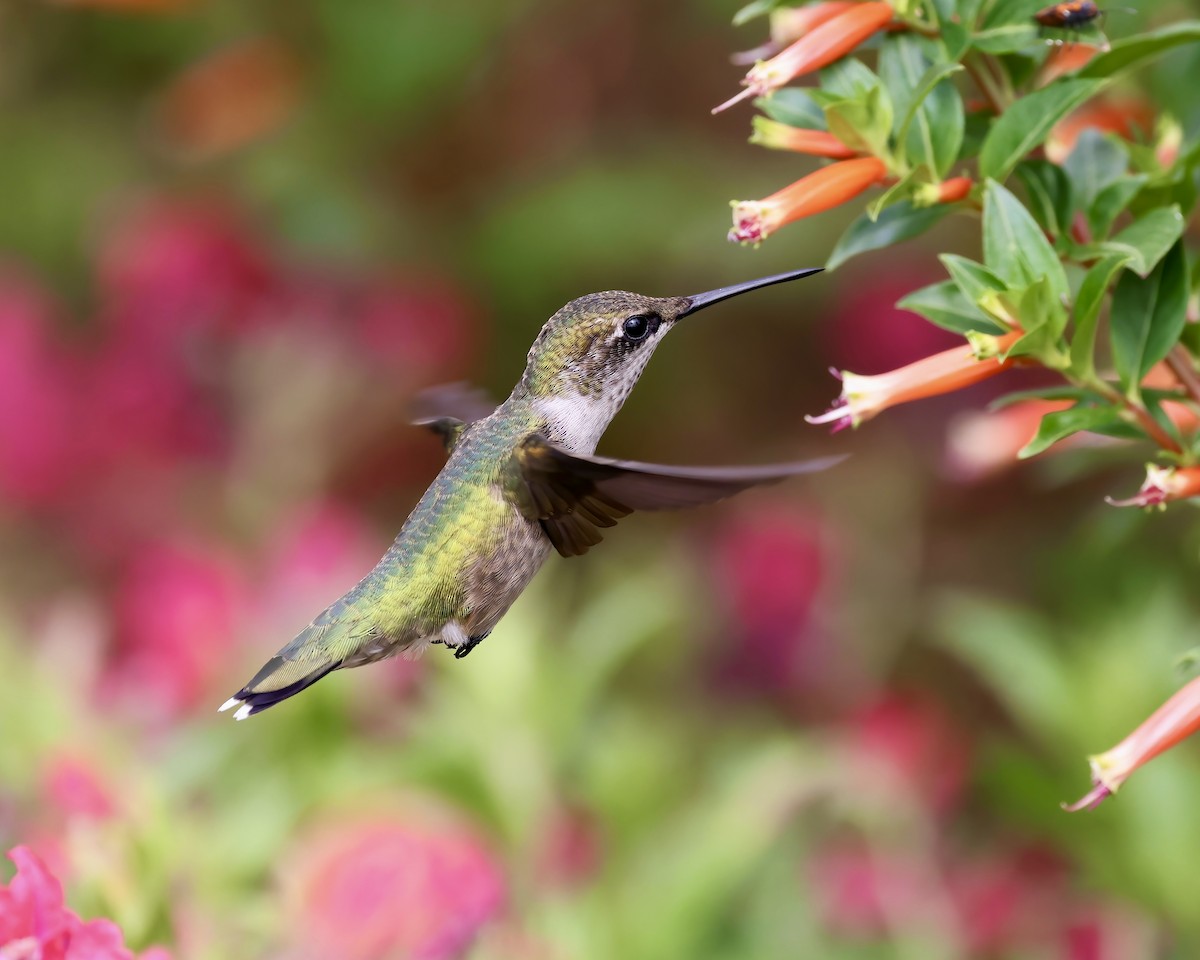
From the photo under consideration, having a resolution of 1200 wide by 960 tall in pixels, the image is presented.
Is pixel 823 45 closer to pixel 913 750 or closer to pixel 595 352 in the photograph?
pixel 595 352

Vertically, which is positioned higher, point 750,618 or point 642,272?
point 642,272

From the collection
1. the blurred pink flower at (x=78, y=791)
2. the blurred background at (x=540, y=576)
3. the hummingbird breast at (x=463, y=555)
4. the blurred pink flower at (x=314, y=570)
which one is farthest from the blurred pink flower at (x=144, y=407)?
the hummingbird breast at (x=463, y=555)

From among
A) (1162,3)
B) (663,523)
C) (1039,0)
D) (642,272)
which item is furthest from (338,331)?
(1039,0)

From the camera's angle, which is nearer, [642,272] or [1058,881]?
[1058,881]

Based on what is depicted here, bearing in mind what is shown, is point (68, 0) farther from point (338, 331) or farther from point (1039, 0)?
point (1039, 0)

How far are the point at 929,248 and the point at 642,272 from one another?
675 millimetres

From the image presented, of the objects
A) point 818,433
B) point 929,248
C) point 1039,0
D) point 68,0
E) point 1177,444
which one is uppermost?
point 68,0

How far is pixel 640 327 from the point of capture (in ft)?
3.82

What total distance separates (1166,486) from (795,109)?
1.31 feet

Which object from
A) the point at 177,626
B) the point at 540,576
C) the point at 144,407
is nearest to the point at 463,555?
the point at 177,626

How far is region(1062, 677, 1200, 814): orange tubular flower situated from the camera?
1.06 meters

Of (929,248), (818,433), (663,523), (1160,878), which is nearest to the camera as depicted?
(1160,878)

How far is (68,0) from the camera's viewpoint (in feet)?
10.8

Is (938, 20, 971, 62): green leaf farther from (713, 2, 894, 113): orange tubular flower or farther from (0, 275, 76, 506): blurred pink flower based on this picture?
(0, 275, 76, 506): blurred pink flower
